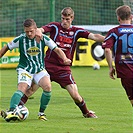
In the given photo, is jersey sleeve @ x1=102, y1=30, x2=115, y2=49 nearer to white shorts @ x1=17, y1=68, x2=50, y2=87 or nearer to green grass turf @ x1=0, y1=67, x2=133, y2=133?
green grass turf @ x1=0, y1=67, x2=133, y2=133

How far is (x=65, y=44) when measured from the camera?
9.99 m

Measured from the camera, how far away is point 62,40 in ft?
32.8

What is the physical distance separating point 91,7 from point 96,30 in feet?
15.8

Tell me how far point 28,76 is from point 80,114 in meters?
1.42

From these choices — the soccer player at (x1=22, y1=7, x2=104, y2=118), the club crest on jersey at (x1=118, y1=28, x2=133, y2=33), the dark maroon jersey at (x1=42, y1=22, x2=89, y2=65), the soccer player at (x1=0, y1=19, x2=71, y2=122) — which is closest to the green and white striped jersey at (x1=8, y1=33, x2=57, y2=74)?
the soccer player at (x1=0, y1=19, x2=71, y2=122)

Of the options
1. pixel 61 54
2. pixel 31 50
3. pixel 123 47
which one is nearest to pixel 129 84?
pixel 123 47

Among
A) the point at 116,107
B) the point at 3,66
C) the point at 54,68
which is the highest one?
the point at 54,68

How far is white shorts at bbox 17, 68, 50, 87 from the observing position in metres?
9.13

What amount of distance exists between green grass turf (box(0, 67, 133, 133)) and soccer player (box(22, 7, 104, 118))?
0.56 meters

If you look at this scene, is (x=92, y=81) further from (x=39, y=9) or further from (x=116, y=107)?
(x=39, y=9)

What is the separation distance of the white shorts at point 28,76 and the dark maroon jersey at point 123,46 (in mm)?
1595

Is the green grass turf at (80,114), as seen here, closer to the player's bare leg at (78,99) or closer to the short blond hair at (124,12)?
the player's bare leg at (78,99)

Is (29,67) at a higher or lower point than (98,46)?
higher

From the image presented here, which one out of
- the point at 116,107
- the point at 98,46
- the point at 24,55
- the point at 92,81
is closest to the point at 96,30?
the point at 98,46
